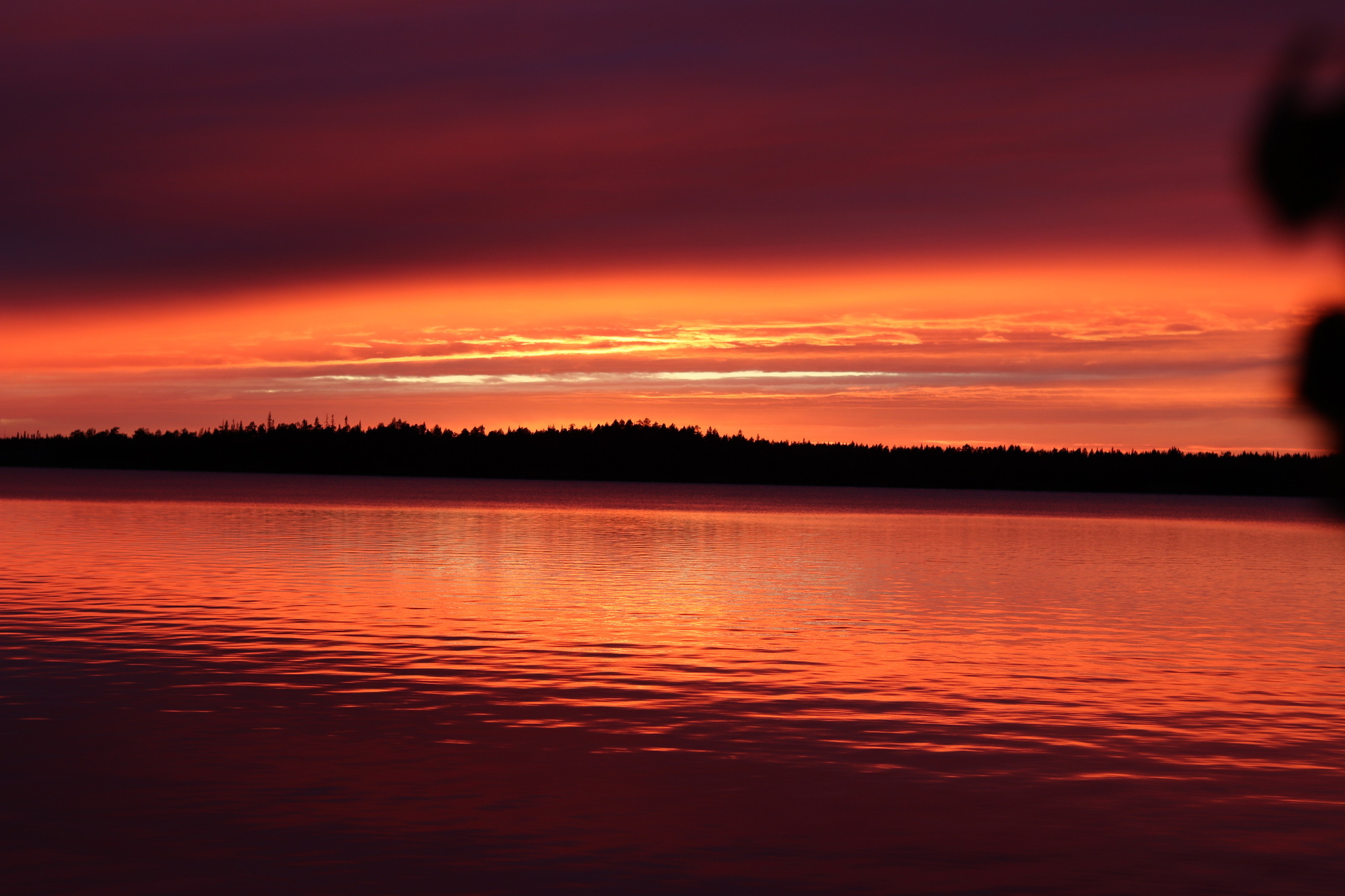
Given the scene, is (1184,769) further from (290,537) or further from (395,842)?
(290,537)

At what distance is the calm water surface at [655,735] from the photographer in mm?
13602

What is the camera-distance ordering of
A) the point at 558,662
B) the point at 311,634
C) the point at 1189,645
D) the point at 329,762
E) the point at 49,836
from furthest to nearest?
the point at 1189,645
the point at 311,634
the point at 558,662
the point at 329,762
the point at 49,836

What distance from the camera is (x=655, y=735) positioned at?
781 inches

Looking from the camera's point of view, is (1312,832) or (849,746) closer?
(1312,832)

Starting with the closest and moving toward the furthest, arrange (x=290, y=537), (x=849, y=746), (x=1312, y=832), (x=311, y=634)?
(x=1312, y=832) < (x=849, y=746) < (x=311, y=634) < (x=290, y=537)

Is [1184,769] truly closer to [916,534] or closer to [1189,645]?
[1189,645]

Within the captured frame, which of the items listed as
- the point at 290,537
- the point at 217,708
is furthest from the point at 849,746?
the point at 290,537

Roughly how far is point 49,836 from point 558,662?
555 inches

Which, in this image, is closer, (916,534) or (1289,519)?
(916,534)

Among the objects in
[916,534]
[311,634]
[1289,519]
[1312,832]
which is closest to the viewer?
[1312,832]

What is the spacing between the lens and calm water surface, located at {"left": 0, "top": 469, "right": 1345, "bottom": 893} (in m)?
13.6

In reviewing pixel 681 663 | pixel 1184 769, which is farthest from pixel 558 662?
pixel 1184 769

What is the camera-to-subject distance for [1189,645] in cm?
3341

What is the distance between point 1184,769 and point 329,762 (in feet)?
39.7
